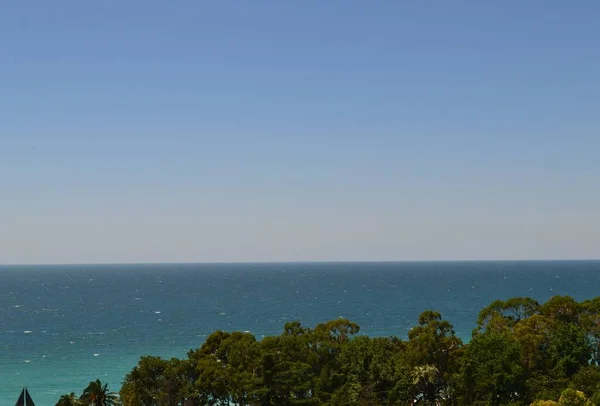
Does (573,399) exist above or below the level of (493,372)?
above

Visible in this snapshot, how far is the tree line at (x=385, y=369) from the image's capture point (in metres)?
46.8

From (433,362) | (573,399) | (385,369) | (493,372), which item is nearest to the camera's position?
(573,399)

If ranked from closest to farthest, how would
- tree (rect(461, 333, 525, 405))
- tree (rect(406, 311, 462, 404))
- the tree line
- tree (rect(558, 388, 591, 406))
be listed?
1. tree (rect(558, 388, 591, 406))
2. tree (rect(461, 333, 525, 405))
3. the tree line
4. tree (rect(406, 311, 462, 404))

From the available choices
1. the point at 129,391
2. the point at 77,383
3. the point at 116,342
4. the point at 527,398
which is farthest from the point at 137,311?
the point at 527,398

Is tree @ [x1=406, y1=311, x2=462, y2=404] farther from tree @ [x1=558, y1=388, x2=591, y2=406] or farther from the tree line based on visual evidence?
tree @ [x1=558, y1=388, x2=591, y2=406]

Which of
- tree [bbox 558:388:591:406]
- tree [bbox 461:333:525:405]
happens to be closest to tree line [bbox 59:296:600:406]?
tree [bbox 461:333:525:405]

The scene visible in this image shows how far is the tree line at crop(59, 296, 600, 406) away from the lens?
4675 cm

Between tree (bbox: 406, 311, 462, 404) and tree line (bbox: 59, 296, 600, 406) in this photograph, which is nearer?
tree line (bbox: 59, 296, 600, 406)

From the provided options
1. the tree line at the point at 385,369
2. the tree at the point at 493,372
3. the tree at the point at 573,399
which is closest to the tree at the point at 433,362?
the tree line at the point at 385,369

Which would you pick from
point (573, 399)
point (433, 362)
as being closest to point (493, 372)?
point (433, 362)

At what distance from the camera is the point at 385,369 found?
50781 millimetres

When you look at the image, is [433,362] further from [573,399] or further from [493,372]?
[573,399]

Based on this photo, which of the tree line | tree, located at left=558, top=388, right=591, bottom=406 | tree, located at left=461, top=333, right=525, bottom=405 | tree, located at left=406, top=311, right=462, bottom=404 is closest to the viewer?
tree, located at left=558, top=388, right=591, bottom=406

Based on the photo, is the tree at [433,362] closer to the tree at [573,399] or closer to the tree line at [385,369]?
the tree line at [385,369]
